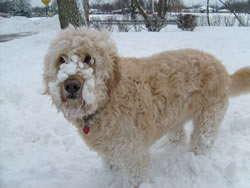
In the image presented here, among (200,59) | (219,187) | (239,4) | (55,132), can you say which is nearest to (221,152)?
(219,187)

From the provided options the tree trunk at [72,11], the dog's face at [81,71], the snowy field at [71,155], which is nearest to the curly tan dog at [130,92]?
the dog's face at [81,71]

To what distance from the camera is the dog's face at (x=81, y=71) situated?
189 centimetres

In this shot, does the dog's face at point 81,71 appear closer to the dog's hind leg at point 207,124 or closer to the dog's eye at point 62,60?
the dog's eye at point 62,60

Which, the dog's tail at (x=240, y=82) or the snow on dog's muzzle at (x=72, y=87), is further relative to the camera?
the dog's tail at (x=240, y=82)

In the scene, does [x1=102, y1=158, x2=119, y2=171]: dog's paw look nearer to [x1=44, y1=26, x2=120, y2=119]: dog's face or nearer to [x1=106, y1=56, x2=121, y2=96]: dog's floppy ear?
[x1=44, y1=26, x2=120, y2=119]: dog's face

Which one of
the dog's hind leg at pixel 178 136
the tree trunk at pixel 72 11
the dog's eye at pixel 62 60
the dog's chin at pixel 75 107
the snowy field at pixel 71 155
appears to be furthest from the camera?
the tree trunk at pixel 72 11

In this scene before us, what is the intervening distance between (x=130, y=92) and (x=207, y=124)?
141 centimetres

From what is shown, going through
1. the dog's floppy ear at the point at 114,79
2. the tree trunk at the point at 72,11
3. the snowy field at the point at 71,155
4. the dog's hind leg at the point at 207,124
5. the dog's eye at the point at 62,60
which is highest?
the tree trunk at the point at 72,11

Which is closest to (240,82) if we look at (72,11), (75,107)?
(75,107)

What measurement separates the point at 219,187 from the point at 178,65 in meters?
1.74

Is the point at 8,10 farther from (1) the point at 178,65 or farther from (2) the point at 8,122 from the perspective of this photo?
(1) the point at 178,65

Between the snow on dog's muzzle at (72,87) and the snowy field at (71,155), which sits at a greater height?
the snow on dog's muzzle at (72,87)

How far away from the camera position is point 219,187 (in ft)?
8.20

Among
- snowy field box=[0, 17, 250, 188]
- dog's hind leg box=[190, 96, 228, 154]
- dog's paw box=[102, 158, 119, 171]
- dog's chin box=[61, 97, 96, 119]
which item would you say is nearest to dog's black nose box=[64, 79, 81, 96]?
dog's chin box=[61, 97, 96, 119]
